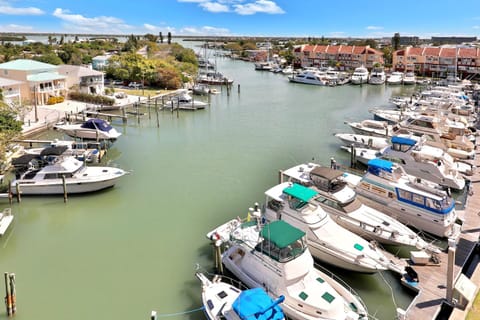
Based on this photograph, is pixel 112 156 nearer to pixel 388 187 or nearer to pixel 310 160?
pixel 310 160

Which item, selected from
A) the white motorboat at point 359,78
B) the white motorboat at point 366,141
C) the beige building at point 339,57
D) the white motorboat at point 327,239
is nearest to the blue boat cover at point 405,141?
the white motorboat at point 366,141

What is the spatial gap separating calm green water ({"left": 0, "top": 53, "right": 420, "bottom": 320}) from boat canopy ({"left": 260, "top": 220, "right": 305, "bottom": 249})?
3.03 meters

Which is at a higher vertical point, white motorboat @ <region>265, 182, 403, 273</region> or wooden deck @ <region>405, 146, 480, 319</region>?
white motorboat @ <region>265, 182, 403, 273</region>

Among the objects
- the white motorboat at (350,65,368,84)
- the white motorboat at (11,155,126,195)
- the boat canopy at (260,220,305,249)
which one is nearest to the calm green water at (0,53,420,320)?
the white motorboat at (11,155,126,195)

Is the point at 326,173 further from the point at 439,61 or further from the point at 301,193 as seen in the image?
the point at 439,61

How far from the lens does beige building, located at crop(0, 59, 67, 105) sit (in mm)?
38312

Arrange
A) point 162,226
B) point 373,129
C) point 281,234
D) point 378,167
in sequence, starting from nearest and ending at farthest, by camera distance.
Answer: point 281,234 → point 162,226 → point 378,167 → point 373,129

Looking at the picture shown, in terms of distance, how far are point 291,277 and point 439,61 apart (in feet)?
248

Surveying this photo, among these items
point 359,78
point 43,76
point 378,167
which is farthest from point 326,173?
point 359,78

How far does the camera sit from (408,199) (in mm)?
15414

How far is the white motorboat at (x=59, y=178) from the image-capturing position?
728 inches

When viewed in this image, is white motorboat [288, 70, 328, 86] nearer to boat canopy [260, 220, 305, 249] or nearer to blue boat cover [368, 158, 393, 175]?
blue boat cover [368, 158, 393, 175]

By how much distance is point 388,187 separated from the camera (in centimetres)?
1606

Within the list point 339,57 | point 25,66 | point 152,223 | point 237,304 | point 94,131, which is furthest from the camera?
point 339,57
